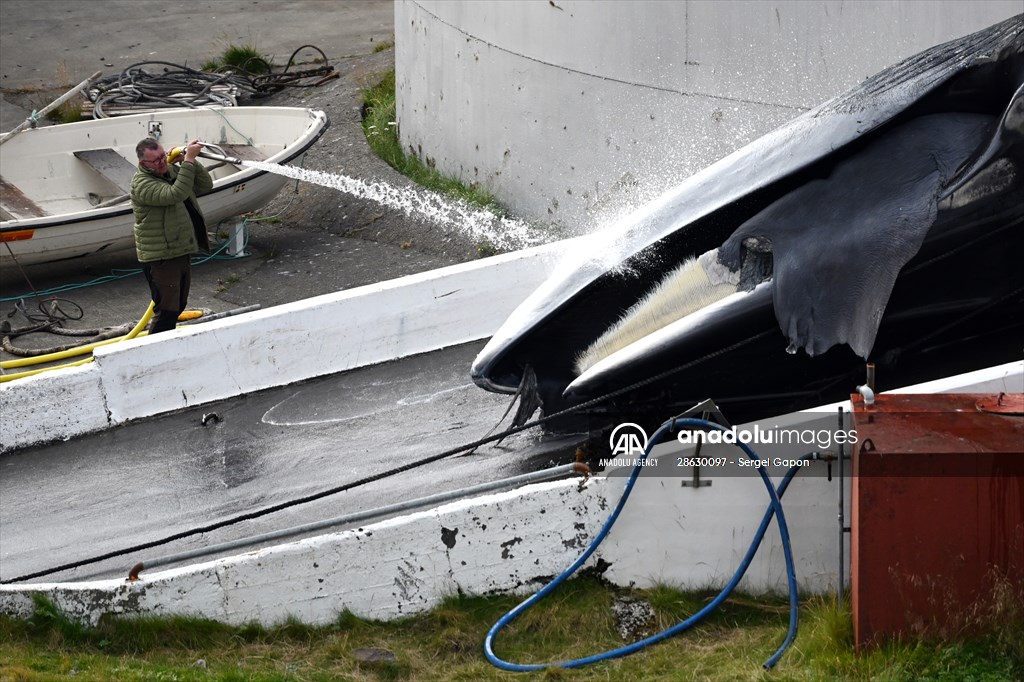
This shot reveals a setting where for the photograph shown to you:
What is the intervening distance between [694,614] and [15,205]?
442 inches

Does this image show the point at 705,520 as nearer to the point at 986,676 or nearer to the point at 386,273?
the point at 986,676

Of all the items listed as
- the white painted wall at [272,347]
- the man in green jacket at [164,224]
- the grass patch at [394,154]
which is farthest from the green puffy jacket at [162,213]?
the grass patch at [394,154]

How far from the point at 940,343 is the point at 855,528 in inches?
73.9

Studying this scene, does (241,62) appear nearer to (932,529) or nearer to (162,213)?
(162,213)

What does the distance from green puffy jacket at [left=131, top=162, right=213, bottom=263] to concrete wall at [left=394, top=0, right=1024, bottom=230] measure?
13.5 ft

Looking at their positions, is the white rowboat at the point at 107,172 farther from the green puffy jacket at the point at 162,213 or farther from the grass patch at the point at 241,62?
the grass patch at the point at 241,62

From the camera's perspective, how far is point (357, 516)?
612cm

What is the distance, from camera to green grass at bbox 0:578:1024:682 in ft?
17.1

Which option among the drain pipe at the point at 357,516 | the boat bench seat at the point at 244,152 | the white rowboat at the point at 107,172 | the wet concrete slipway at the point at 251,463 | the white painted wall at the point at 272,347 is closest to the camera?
the drain pipe at the point at 357,516

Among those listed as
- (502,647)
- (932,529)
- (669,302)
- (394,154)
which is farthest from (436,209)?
(932,529)

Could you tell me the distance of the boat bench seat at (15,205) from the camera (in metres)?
14.2

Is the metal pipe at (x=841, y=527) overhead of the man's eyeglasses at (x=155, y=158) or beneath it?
beneath

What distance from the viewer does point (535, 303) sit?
23.4ft

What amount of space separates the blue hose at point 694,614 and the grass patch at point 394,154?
7952mm
